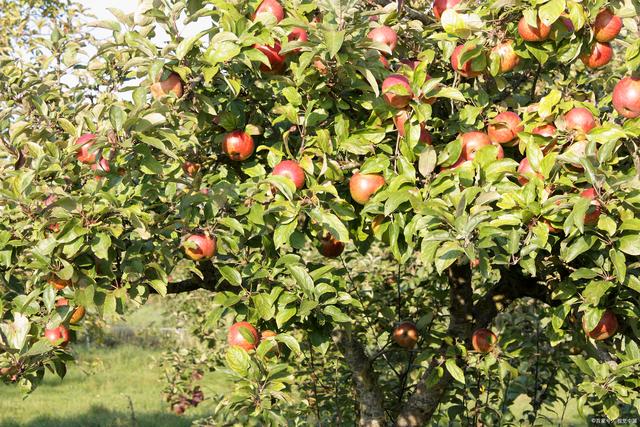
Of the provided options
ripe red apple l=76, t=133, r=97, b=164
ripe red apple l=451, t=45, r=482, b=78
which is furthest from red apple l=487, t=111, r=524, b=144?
ripe red apple l=76, t=133, r=97, b=164

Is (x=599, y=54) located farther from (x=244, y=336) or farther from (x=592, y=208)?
(x=244, y=336)

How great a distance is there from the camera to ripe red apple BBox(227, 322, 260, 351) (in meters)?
2.32

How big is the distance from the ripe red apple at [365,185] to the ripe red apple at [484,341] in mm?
1137

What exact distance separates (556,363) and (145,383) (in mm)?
7808

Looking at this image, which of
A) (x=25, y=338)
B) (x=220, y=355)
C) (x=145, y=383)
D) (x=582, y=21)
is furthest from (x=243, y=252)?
(x=145, y=383)

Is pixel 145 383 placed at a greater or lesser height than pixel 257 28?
lesser

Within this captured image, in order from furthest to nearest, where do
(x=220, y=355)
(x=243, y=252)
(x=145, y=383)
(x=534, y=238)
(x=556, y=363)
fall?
1. (x=145, y=383)
2. (x=220, y=355)
3. (x=556, y=363)
4. (x=243, y=252)
5. (x=534, y=238)

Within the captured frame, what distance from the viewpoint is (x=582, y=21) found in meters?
2.11

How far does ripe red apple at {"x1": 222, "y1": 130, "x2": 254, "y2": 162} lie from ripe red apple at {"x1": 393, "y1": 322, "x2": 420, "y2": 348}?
1344 mm

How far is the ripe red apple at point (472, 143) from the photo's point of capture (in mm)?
2408

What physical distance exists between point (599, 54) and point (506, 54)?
0.31 metres

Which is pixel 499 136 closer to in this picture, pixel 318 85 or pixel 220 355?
pixel 318 85

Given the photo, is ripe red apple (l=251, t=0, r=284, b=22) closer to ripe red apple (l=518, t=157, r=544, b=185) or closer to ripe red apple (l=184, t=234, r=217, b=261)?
ripe red apple (l=184, t=234, r=217, b=261)

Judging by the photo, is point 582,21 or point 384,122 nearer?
point 582,21
